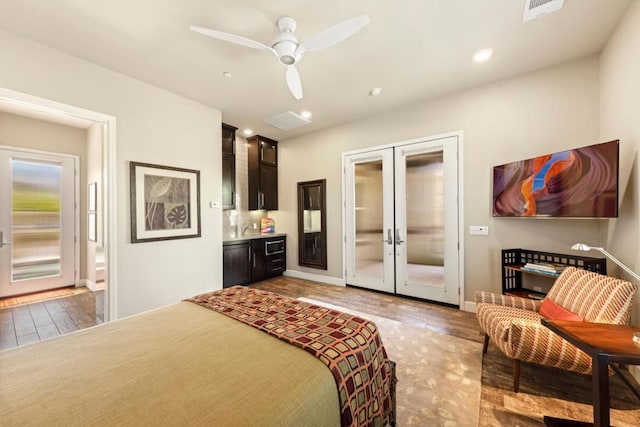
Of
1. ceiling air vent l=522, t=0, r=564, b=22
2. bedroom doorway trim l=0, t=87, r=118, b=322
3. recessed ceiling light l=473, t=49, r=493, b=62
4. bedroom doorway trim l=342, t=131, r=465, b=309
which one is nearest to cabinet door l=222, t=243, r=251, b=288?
bedroom doorway trim l=0, t=87, r=118, b=322

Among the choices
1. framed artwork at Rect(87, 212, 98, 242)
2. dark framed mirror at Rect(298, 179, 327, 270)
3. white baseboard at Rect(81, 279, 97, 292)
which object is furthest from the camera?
dark framed mirror at Rect(298, 179, 327, 270)

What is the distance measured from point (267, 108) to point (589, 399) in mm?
4415

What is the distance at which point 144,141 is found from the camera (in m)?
3.04

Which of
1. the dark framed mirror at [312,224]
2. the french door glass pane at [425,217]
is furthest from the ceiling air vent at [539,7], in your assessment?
the dark framed mirror at [312,224]

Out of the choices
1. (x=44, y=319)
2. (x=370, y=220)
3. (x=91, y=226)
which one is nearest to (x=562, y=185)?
(x=370, y=220)

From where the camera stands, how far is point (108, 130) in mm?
2797

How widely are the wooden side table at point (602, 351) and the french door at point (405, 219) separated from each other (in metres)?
2.05

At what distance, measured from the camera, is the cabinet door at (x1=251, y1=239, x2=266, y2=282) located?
4660mm

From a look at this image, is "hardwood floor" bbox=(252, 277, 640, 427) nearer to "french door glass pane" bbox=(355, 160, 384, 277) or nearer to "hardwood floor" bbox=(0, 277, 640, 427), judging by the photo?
"hardwood floor" bbox=(0, 277, 640, 427)

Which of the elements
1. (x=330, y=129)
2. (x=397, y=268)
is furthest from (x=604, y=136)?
(x=330, y=129)

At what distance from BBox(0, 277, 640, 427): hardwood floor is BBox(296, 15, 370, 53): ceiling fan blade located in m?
2.74

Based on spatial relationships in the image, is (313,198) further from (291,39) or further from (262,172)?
(291,39)

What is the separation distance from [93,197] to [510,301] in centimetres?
566

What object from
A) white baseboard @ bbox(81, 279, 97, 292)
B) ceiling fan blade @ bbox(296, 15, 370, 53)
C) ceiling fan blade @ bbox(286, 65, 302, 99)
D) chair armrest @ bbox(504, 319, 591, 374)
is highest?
ceiling fan blade @ bbox(296, 15, 370, 53)
